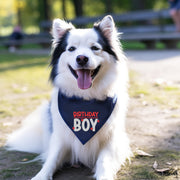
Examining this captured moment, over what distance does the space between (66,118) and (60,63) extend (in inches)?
28.4

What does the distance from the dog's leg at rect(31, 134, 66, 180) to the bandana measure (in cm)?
25

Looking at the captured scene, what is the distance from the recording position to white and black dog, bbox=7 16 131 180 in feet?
10.7

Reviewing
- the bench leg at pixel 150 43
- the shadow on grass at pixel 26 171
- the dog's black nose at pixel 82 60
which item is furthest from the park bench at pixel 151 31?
the shadow on grass at pixel 26 171

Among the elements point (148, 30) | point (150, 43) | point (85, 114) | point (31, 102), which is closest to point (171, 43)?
point (150, 43)

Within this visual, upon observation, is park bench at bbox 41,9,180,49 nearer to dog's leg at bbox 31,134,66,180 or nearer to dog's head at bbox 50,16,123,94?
dog's head at bbox 50,16,123,94

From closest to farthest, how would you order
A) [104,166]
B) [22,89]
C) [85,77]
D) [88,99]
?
[104,166]
[85,77]
[88,99]
[22,89]

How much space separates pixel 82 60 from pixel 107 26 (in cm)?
69

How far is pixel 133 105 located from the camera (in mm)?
5680

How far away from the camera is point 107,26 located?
3.59 metres

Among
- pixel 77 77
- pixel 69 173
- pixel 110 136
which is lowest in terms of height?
pixel 69 173

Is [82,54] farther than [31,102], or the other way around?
[31,102]

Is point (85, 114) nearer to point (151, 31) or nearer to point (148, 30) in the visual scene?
point (151, 31)

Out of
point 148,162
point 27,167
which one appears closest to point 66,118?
point 27,167

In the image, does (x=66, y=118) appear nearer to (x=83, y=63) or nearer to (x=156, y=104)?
(x=83, y=63)
